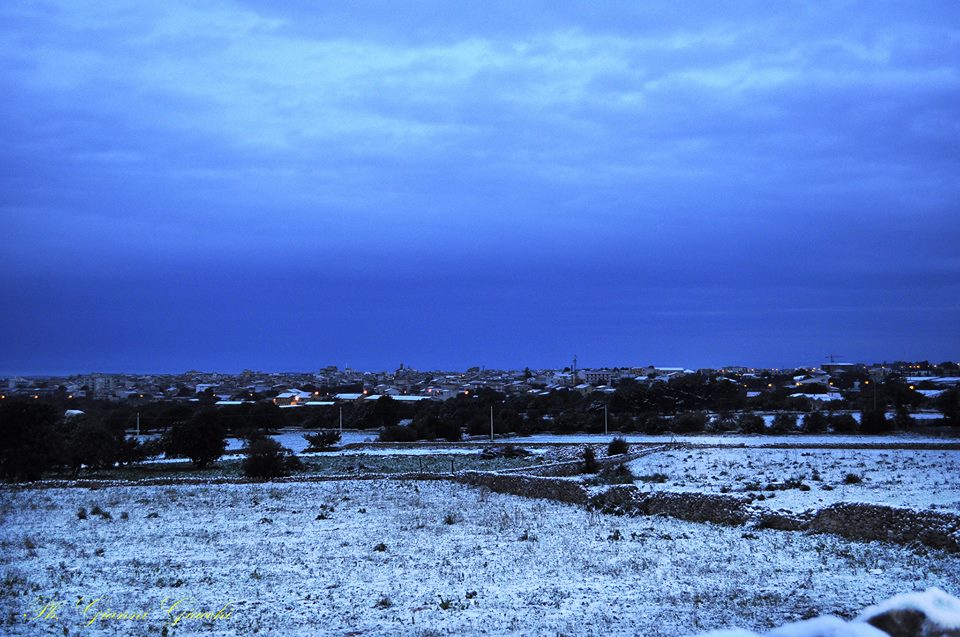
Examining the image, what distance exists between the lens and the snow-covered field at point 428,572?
406 inches

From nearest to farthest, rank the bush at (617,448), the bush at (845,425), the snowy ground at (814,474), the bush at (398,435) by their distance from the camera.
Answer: the snowy ground at (814,474), the bush at (617,448), the bush at (845,425), the bush at (398,435)

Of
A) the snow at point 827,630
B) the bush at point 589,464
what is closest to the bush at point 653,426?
the bush at point 589,464

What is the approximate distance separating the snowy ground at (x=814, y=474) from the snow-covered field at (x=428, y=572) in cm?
415

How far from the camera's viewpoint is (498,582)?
41.5ft

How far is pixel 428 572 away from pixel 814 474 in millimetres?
16932

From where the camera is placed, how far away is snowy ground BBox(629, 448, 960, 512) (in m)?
20.6

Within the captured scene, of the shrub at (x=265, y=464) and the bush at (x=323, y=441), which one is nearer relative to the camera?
the shrub at (x=265, y=464)

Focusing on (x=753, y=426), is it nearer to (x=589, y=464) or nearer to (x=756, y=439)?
(x=756, y=439)

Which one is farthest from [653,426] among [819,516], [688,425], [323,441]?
[819,516]

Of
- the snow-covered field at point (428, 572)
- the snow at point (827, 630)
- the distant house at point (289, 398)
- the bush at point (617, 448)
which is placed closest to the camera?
the snow at point (827, 630)

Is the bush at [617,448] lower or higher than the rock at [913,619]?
lower

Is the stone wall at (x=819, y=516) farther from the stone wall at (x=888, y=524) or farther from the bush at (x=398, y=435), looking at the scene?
the bush at (x=398, y=435)

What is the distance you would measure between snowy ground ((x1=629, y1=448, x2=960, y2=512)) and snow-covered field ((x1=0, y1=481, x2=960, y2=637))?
415 centimetres

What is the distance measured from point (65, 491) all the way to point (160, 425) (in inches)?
1652
